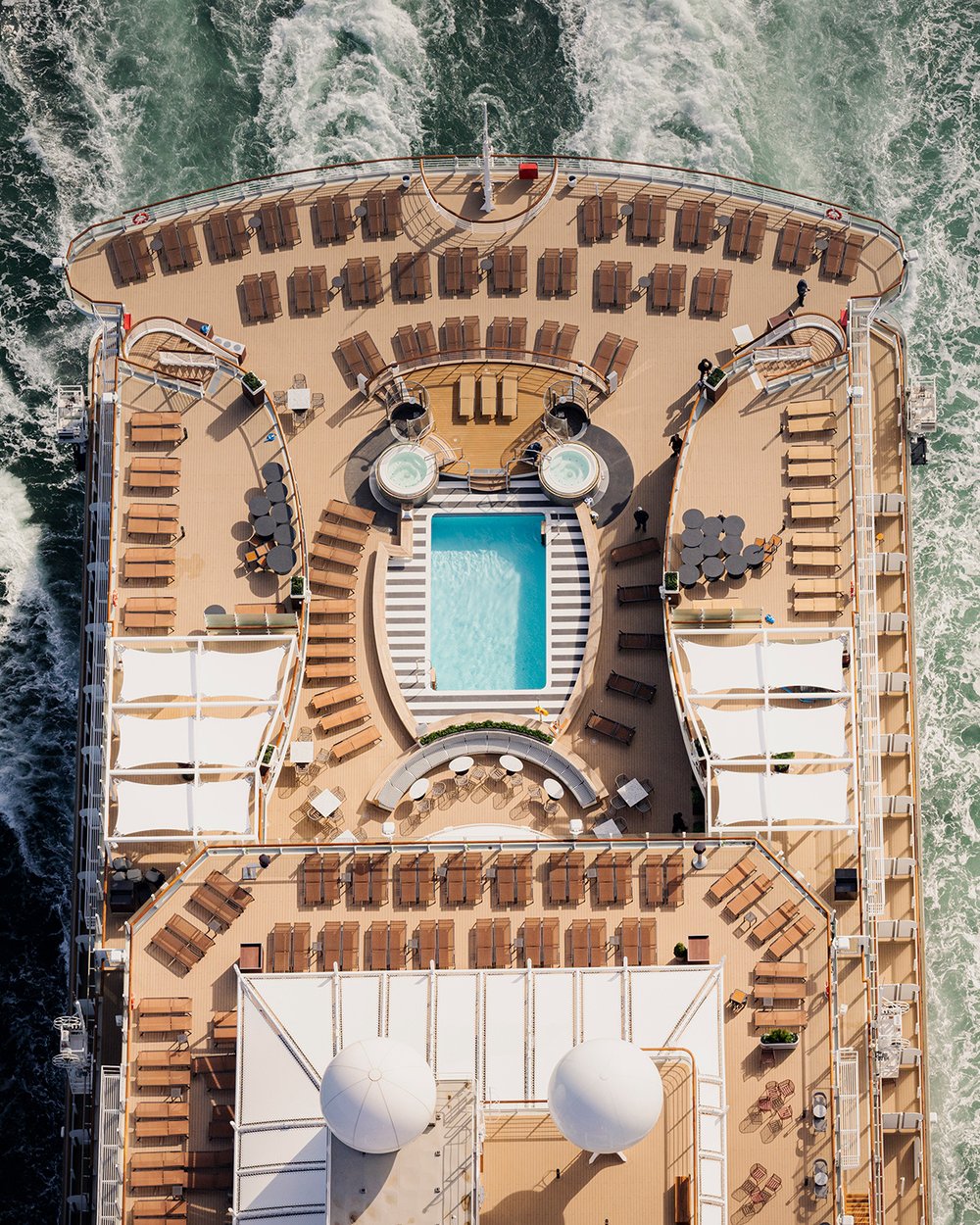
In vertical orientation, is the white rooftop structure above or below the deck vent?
below

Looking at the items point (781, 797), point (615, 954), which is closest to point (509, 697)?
point (781, 797)

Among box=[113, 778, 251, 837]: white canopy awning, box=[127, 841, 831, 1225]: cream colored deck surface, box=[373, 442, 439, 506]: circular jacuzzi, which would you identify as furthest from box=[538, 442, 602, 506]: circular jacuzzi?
box=[113, 778, 251, 837]: white canopy awning

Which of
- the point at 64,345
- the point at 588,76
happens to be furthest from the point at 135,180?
the point at 588,76

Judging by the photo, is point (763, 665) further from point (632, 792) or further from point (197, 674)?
point (197, 674)

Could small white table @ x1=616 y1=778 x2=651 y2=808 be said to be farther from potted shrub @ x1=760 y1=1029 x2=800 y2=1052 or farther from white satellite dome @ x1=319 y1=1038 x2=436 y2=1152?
white satellite dome @ x1=319 y1=1038 x2=436 y2=1152

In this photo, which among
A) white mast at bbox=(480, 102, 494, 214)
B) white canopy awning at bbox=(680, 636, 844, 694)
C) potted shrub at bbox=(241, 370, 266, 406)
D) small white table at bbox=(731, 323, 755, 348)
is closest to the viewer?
white canopy awning at bbox=(680, 636, 844, 694)

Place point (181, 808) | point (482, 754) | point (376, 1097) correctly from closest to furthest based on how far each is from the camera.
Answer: point (376, 1097) < point (181, 808) < point (482, 754)
